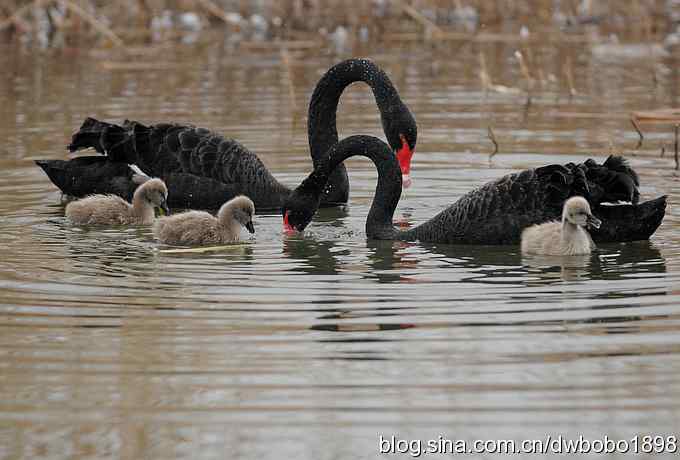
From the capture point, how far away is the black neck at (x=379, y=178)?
7633mm

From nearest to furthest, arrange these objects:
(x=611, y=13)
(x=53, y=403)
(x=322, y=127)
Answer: (x=53, y=403), (x=322, y=127), (x=611, y=13)

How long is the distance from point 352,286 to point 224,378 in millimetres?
1574

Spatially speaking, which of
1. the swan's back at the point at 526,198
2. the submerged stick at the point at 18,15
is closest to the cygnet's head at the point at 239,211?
the swan's back at the point at 526,198

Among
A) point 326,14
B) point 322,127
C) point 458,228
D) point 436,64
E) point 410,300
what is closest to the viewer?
point 410,300

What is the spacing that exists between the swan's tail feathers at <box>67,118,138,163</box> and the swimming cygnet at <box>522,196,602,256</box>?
10.6 ft

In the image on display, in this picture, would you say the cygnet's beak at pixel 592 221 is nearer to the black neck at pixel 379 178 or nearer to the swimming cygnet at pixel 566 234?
the swimming cygnet at pixel 566 234

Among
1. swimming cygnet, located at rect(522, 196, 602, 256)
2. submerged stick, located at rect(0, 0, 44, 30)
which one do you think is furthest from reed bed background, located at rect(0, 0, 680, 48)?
swimming cygnet, located at rect(522, 196, 602, 256)

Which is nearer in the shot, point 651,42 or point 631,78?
point 631,78

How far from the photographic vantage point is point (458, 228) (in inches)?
285

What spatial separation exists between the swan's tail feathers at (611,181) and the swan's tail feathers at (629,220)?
0.07 metres

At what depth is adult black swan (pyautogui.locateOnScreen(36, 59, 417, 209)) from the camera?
8.95 meters

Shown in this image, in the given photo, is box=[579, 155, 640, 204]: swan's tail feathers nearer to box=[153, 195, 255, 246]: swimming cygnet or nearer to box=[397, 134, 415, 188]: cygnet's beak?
box=[397, 134, 415, 188]: cygnet's beak

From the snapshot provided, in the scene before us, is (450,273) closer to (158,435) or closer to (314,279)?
(314,279)

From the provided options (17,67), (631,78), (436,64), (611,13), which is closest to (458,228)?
(631,78)
